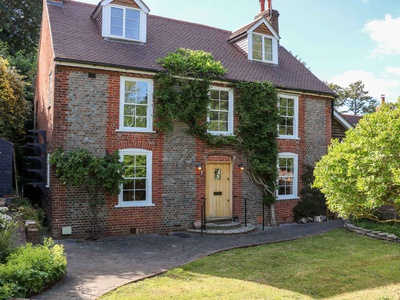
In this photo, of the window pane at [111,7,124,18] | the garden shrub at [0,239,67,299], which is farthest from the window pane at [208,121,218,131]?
the garden shrub at [0,239,67,299]

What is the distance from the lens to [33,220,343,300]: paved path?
7086 mm

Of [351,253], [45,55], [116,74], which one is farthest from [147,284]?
[45,55]

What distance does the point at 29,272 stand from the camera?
249 inches

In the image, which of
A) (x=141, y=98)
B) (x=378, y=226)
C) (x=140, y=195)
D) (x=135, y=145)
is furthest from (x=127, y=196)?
(x=378, y=226)

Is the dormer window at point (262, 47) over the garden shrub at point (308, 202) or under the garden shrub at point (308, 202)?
over

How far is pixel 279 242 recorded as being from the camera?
1173 cm

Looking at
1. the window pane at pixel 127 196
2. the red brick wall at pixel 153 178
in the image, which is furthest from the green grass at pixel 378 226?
the window pane at pixel 127 196

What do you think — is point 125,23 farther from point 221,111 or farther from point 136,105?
point 221,111

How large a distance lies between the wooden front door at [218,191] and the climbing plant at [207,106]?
3.37 ft

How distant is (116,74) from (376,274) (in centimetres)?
1009

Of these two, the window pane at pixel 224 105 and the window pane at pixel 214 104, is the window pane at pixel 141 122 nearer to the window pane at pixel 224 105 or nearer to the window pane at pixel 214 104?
the window pane at pixel 214 104

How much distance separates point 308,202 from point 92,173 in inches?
384

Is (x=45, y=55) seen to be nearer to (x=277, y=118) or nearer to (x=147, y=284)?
(x=277, y=118)

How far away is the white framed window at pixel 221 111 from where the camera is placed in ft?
46.6
